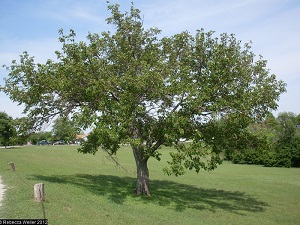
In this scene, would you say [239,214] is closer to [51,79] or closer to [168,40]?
[168,40]

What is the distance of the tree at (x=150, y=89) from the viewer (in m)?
16.8

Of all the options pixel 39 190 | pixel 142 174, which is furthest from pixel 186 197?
pixel 39 190

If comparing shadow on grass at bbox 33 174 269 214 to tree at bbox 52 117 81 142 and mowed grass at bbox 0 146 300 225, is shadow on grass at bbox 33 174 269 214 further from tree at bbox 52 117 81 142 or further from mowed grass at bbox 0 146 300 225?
tree at bbox 52 117 81 142

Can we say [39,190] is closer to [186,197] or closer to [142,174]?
[142,174]

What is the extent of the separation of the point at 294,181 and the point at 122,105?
24391 millimetres

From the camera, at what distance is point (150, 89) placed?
17266mm

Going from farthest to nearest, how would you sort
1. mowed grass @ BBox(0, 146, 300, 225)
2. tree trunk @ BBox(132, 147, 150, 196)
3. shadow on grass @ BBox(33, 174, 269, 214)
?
1. tree trunk @ BBox(132, 147, 150, 196)
2. shadow on grass @ BBox(33, 174, 269, 214)
3. mowed grass @ BBox(0, 146, 300, 225)

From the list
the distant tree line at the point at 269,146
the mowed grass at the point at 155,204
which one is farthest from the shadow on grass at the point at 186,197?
the distant tree line at the point at 269,146

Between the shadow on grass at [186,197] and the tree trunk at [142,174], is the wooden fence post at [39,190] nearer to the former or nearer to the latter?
the shadow on grass at [186,197]

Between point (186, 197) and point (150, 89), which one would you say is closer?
point (150, 89)

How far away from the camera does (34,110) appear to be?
810 inches

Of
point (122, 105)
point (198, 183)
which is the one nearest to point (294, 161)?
point (198, 183)

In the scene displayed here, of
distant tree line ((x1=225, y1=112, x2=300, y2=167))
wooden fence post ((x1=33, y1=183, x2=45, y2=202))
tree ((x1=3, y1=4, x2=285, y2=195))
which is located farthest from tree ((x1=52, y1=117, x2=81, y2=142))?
distant tree line ((x1=225, y1=112, x2=300, y2=167))

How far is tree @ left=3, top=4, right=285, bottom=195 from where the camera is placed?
16750 mm
